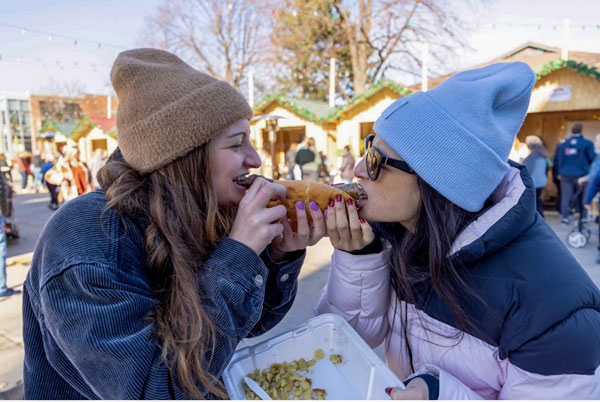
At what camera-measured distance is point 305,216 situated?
1.87 meters

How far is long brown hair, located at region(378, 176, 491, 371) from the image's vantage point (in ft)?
5.01

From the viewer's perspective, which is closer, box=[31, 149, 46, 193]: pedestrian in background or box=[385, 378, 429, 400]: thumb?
box=[385, 378, 429, 400]: thumb

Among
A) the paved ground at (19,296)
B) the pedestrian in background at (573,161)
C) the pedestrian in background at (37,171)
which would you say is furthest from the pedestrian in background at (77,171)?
the pedestrian in background at (37,171)

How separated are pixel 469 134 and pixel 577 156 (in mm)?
8967

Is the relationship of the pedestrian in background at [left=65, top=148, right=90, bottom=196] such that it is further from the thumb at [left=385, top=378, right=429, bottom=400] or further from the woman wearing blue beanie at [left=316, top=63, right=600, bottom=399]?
the thumb at [left=385, top=378, right=429, bottom=400]

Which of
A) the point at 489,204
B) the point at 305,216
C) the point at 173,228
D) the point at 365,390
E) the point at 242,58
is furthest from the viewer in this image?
the point at 242,58

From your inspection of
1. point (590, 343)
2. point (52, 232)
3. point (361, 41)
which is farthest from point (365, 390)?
point (361, 41)

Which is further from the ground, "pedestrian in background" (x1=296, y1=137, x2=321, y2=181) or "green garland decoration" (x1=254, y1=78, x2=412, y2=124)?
"green garland decoration" (x1=254, y1=78, x2=412, y2=124)

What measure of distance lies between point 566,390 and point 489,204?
731 millimetres

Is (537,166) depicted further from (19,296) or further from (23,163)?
(23,163)

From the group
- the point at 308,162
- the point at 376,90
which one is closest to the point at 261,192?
the point at 308,162

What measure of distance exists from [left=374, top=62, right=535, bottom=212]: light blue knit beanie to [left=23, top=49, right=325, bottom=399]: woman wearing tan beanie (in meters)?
0.66

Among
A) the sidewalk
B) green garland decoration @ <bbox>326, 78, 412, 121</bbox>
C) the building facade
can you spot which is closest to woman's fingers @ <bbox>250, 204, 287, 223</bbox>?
the sidewalk

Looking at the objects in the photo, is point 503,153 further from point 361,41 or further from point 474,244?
point 361,41
